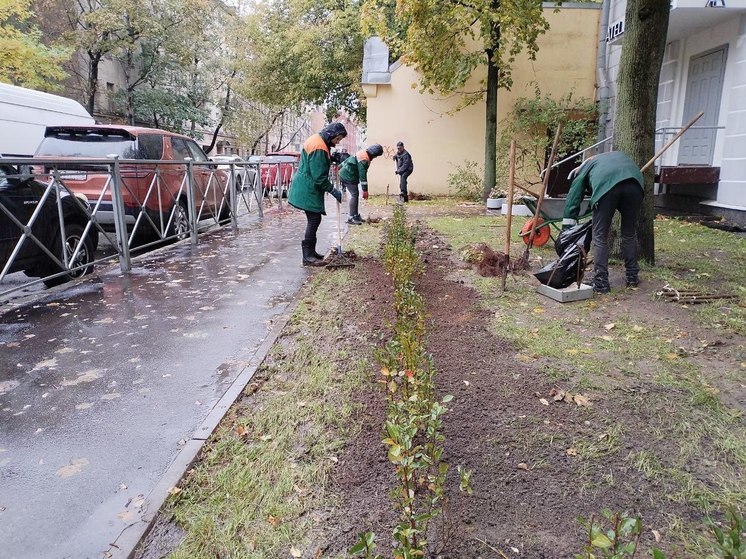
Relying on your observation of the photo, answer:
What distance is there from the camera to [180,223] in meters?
9.10

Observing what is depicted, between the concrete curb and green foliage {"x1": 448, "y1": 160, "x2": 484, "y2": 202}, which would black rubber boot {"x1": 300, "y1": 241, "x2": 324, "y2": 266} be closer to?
the concrete curb

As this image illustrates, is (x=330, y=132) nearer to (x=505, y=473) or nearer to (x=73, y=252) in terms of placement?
(x=73, y=252)

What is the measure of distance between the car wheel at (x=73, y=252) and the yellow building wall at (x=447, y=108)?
1182cm

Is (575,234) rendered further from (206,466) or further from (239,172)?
(239,172)

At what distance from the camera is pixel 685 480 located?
245cm

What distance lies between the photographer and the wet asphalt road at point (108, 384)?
2373mm

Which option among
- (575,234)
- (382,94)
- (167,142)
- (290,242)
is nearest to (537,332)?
(575,234)

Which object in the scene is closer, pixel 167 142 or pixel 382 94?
pixel 167 142

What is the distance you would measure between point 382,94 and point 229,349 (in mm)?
14175

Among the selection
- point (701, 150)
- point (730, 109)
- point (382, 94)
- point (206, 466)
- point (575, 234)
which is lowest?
point (206, 466)

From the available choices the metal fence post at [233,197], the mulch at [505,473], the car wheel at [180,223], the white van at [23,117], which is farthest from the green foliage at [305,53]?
the mulch at [505,473]

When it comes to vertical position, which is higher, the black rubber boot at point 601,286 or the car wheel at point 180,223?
the car wheel at point 180,223

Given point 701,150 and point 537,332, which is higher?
point 701,150

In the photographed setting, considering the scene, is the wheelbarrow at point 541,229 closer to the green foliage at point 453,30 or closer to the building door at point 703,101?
the building door at point 703,101
